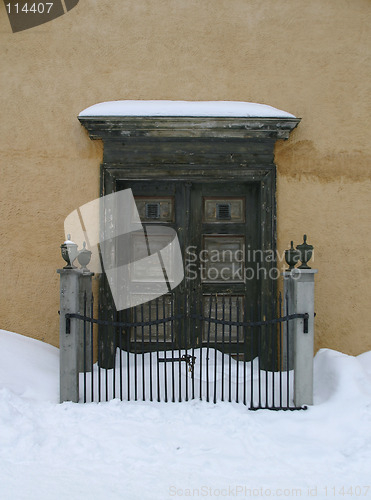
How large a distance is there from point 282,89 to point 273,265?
2.35 metres

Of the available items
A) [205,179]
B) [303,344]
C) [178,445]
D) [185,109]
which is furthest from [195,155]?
[178,445]

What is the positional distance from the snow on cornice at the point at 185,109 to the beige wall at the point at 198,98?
0.16 m

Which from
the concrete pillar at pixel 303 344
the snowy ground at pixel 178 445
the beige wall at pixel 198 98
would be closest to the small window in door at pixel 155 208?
the beige wall at pixel 198 98

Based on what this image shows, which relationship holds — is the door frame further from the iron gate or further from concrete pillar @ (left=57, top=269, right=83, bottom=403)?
concrete pillar @ (left=57, top=269, right=83, bottom=403)

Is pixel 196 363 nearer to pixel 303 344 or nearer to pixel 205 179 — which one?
pixel 303 344

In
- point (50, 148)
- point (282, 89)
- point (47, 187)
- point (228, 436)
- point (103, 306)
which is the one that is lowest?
point (228, 436)

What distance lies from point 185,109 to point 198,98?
0.35m

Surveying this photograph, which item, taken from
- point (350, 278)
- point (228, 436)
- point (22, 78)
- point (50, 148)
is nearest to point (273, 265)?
point (350, 278)

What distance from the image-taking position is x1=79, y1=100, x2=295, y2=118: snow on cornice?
14.9ft

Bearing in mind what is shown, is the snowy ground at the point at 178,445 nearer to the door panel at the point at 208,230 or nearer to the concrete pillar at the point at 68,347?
the concrete pillar at the point at 68,347

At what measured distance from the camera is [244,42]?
15.8ft

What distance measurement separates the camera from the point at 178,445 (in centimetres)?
293

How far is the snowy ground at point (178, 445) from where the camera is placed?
7.95 ft

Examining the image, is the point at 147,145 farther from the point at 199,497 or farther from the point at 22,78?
the point at 199,497
